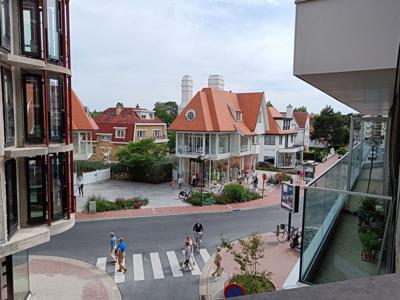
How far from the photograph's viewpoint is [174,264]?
14289 millimetres

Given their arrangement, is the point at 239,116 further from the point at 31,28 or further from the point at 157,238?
the point at 31,28

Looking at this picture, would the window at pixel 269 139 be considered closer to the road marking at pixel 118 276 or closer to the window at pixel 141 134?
the window at pixel 141 134

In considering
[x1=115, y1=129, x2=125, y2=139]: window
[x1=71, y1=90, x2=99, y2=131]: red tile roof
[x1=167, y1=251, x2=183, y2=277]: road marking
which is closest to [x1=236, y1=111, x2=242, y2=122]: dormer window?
[x1=115, y1=129, x2=125, y2=139]: window

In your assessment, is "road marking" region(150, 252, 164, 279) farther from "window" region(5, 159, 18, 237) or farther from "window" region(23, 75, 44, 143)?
"window" region(23, 75, 44, 143)

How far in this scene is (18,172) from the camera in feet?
27.2

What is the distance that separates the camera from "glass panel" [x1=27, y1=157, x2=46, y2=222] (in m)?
8.50

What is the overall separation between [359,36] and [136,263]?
13.0m

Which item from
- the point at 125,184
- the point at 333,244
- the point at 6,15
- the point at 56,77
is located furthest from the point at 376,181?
the point at 125,184

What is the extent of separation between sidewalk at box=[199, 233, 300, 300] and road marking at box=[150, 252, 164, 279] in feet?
5.54

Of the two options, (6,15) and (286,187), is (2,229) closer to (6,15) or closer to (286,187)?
(6,15)

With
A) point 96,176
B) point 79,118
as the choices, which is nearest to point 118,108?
point 96,176

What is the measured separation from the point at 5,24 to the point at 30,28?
74cm

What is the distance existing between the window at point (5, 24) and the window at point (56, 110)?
1424 mm

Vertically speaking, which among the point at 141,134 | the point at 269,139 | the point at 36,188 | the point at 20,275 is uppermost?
the point at 141,134
